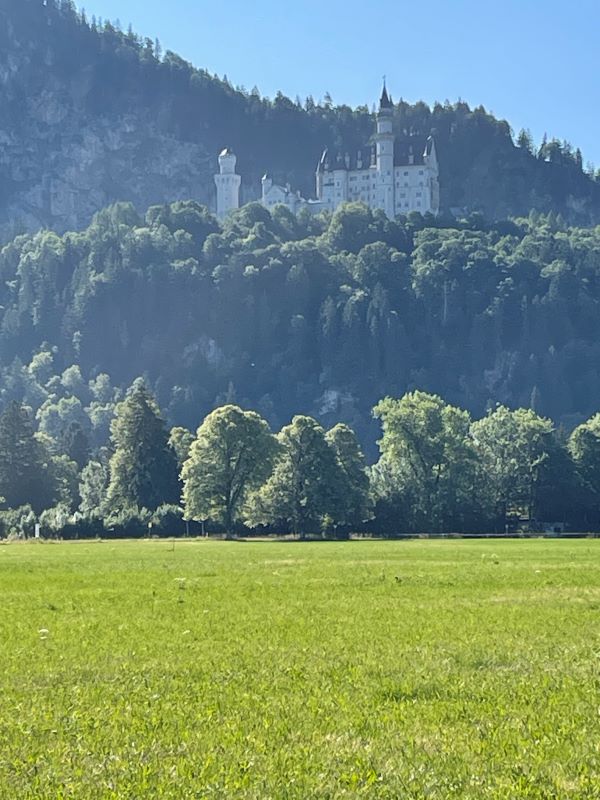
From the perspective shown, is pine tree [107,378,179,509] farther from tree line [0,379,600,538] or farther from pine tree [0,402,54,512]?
pine tree [0,402,54,512]

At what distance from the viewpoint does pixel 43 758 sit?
11969 mm

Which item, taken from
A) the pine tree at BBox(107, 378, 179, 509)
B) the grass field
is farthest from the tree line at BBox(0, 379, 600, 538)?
the grass field

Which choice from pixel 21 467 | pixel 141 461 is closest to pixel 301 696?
pixel 141 461

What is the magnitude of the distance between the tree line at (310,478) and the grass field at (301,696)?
Result: 71041mm

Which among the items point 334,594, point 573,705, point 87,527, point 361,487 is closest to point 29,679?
point 573,705

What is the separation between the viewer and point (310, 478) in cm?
10050

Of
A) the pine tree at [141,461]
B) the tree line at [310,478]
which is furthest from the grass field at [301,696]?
the pine tree at [141,461]

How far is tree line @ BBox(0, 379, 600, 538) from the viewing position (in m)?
99.2

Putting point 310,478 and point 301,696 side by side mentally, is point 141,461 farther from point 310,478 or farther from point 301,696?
point 301,696

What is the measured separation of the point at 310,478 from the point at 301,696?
85835 millimetres

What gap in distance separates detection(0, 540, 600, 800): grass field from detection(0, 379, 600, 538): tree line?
7104 centimetres

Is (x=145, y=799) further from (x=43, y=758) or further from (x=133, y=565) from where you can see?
(x=133, y=565)

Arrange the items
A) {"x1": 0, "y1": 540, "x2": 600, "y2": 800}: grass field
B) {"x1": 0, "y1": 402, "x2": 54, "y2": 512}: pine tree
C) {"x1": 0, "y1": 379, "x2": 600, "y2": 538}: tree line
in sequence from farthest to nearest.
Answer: {"x1": 0, "y1": 402, "x2": 54, "y2": 512}: pine tree → {"x1": 0, "y1": 379, "x2": 600, "y2": 538}: tree line → {"x1": 0, "y1": 540, "x2": 600, "y2": 800}: grass field

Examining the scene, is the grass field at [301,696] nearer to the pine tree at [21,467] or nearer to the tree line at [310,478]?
the tree line at [310,478]
